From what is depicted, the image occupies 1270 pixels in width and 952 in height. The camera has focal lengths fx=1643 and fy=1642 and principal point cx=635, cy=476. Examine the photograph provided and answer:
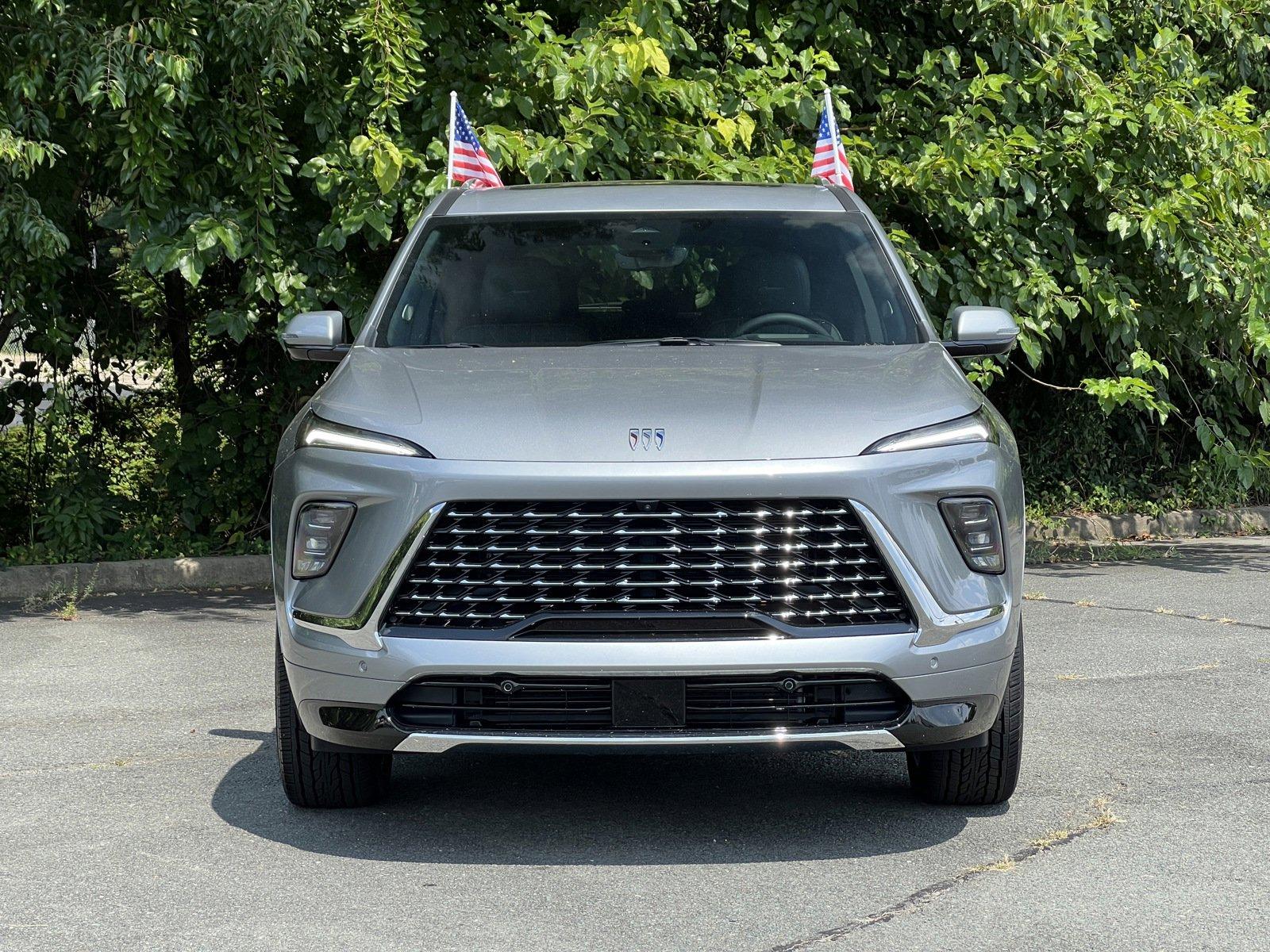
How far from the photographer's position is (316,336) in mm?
5406

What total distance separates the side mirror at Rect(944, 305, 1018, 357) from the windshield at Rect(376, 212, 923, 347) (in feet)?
0.55

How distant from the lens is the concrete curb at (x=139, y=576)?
9.70 meters

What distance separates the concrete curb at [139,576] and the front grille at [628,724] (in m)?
6.10

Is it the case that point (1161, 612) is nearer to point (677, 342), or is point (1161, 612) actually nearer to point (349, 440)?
point (677, 342)

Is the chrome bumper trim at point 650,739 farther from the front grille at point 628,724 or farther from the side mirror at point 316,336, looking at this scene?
the side mirror at point 316,336

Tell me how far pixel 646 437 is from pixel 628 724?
73 centimetres

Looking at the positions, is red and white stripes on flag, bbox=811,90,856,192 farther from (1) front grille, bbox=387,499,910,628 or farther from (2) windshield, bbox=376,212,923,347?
(1) front grille, bbox=387,499,910,628

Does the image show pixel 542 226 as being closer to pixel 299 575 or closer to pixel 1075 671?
pixel 299 575

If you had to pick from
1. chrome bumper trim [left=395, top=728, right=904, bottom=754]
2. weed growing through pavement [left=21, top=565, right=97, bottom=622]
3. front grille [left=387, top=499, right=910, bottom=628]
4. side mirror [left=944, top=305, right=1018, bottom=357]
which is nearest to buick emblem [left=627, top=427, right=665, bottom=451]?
front grille [left=387, top=499, right=910, bottom=628]

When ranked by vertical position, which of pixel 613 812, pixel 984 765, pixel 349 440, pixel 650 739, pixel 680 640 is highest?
pixel 349 440

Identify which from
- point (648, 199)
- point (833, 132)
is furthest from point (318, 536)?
point (833, 132)

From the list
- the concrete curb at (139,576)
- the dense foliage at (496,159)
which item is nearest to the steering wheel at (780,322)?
the dense foliage at (496,159)

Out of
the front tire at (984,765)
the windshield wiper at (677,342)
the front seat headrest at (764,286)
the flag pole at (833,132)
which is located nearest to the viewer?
the front tire at (984,765)

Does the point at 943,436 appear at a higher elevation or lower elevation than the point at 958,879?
higher
